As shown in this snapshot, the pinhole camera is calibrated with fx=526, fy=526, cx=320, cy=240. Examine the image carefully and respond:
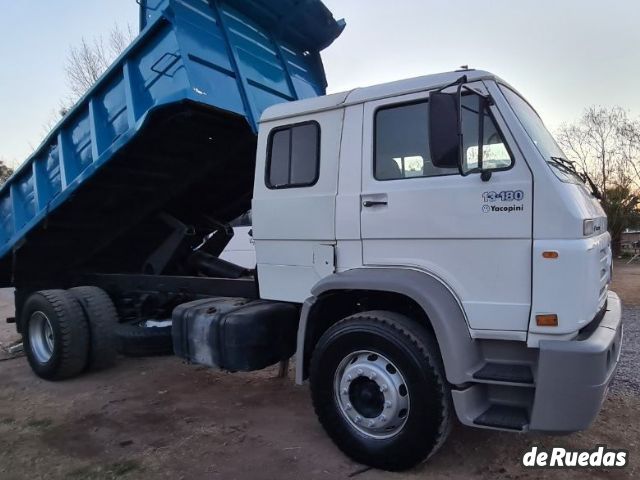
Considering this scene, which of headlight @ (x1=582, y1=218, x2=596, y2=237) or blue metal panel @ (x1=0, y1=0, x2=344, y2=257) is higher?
blue metal panel @ (x1=0, y1=0, x2=344, y2=257)

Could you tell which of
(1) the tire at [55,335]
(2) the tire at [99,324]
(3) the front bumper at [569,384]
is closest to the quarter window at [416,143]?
(3) the front bumper at [569,384]

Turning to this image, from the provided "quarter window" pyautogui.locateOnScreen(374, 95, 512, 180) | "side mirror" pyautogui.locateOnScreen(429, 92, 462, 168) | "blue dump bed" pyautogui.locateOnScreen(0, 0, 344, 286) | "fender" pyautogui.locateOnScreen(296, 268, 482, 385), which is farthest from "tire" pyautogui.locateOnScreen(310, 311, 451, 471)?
"blue dump bed" pyautogui.locateOnScreen(0, 0, 344, 286)

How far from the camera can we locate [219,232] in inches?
251

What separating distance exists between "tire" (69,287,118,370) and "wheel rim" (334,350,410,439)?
3.09m

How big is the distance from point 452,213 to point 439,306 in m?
0.59

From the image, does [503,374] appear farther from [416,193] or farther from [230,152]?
[230,152]

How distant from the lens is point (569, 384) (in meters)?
2.87

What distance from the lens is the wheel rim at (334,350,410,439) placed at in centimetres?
338

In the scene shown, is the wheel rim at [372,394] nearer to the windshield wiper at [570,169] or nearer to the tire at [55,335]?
the windshield wiper at [570,169]

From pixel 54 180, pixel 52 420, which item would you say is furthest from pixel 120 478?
pixel 54 180

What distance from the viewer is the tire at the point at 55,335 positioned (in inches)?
220

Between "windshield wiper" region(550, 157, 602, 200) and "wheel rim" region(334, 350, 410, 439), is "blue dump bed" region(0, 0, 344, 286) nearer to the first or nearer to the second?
"wheel rim" region(334, 350, 410, 439)

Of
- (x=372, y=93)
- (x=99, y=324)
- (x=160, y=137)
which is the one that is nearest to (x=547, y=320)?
(x=372, y=93)

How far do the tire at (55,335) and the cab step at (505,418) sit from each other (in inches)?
171
